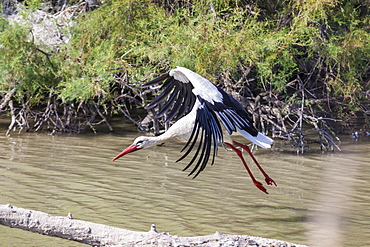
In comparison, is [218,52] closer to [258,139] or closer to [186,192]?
[258,139]

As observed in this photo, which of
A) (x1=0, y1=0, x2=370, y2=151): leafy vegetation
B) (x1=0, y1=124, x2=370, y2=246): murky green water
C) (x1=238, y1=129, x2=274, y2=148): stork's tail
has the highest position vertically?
(x1=0, y1=0, x2=370, y2=151): leafy vegetation

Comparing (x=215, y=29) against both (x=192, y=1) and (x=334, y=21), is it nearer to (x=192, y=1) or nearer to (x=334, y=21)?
(x=192, y=1)

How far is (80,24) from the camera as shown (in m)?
9.01

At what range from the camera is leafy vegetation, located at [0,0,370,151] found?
7887 mm

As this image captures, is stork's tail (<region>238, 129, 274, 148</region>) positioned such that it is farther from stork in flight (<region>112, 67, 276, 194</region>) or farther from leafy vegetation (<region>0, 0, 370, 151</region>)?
leafy vegetation (<region>0, 0, 370, 151</region>)

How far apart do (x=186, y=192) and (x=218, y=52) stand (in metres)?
2.54

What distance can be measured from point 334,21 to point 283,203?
4083 millimetres

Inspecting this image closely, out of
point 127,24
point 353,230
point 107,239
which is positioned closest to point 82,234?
point 107,239

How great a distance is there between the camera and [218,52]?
7750 mm

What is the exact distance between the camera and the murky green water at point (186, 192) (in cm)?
482

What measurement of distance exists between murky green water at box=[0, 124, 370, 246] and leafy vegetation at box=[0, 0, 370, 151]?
904mm

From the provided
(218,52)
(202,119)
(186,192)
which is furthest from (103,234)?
(218,52)

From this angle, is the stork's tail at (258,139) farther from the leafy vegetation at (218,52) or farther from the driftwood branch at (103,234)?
the driftwood branch at (103,234)

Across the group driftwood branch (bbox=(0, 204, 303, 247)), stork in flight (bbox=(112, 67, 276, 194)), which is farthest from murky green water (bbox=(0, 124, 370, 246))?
driftwood branch (bbox=(0, 204, 303, 247))
